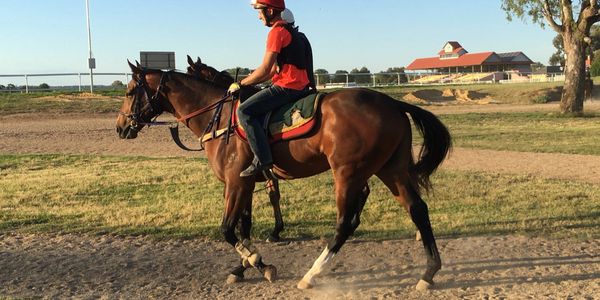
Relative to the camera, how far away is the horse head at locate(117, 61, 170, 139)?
573 cm

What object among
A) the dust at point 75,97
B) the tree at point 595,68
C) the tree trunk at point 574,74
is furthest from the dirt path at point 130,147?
the tree at point 595,68

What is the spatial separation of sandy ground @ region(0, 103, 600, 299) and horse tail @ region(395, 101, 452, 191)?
3.26 feet

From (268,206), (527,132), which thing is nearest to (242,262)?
(268,206)

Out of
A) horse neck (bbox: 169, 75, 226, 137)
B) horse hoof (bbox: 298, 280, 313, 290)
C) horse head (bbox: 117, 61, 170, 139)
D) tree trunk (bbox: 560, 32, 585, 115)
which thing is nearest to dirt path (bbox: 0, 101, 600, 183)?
horse hoof (bbox: 298, 280, 313, 290)

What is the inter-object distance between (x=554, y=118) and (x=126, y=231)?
1987 cm

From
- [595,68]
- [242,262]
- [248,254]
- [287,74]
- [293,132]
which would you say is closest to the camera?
[293,132]

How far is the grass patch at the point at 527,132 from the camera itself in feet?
48.4

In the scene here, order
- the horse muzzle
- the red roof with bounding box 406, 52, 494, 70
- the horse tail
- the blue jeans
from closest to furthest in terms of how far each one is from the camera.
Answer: the blue jeans → the horse tail → the horse muzzle → the red roof with bounding box 406, 52, 494, 70

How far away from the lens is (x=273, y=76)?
17.0ft

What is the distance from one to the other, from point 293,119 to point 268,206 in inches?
142

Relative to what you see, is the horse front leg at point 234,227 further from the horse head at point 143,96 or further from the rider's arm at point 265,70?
the horse head at point 143,96

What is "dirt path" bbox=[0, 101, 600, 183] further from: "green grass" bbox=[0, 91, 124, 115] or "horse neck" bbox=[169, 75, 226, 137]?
"horse neck" bbox=[169, 75, 226, 137]

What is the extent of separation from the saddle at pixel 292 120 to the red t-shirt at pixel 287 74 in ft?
0.48

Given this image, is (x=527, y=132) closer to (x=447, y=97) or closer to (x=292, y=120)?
(x=292, y=120)
